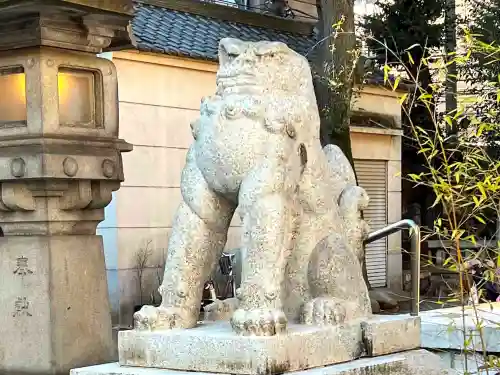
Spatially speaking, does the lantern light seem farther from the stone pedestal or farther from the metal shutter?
the metal shutter

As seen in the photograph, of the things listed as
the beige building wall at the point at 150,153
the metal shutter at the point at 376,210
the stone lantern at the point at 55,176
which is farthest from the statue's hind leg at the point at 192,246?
the metal shutter at the point at 376,210

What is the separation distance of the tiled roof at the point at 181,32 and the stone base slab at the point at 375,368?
767 centimetres

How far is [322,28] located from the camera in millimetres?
11602

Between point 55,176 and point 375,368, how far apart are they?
366 centimetres

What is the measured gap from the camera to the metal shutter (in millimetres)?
15008

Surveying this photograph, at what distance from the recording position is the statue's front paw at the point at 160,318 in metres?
3.61

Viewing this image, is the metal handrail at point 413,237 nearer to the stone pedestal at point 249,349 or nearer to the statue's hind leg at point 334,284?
the statue's hind leg at point 334,284

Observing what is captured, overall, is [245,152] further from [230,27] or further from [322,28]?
[230,27]

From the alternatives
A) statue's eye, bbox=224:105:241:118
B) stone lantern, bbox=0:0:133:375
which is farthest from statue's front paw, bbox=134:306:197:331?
stone lantern, bbox=0:0:133:375

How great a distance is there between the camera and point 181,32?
12.4 meters

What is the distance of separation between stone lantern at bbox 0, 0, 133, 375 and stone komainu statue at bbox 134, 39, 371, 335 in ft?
10.5

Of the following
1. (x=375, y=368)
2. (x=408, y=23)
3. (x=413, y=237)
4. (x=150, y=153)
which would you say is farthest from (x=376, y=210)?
(x=375, y=368)

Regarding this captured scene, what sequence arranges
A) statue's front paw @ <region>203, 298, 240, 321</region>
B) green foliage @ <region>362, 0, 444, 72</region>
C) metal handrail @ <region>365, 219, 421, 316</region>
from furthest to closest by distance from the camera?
green foliage @ <region>362, 0, 444, 72</region> < metal handrail @ <region>365, 219, 421, 316</region> < statue's front paw @ <region>203, 298, 240, 321</region>

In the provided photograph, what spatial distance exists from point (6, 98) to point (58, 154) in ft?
2.02
